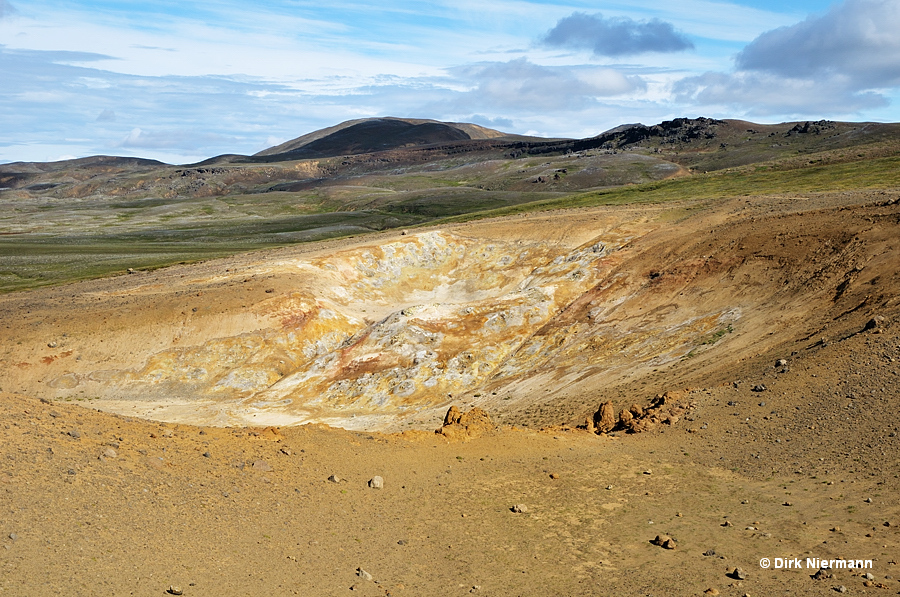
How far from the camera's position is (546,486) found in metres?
20.3

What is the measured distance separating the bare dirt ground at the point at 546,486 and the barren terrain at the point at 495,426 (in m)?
0.08

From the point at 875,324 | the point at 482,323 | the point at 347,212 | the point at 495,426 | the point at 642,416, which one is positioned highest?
the point at 347,212

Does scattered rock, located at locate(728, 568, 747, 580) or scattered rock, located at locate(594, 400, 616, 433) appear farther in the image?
scattered rock, located at locate(594, 400, 616, 433)

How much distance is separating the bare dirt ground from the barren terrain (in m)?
0.08

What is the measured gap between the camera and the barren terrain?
15.2 metres

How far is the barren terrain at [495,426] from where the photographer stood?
598 inches

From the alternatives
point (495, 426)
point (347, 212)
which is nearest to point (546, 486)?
point (495, 426)

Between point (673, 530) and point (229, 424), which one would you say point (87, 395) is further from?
point (673, 530)

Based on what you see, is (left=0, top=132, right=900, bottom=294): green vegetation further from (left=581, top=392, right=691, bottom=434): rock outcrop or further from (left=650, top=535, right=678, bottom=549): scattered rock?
(left=650, top=535, right=678, bottom=549): scattered rock

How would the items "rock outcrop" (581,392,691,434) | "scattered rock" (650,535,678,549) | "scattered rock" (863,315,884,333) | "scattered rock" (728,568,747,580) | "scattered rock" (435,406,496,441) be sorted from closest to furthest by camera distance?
"scattered rock" (728,568,747,580)
"scattered rock" (650,535,678,549)
"scattered rock" (435,406,496,441)
"rock outcrop" (581,392,691,434)
"scattered rock" (863,315,884,333)

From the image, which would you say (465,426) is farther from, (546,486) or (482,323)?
(482,323)

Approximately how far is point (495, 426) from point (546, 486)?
5455 millimetres

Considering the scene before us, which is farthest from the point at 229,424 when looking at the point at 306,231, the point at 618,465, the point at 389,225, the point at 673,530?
the point at 389,225

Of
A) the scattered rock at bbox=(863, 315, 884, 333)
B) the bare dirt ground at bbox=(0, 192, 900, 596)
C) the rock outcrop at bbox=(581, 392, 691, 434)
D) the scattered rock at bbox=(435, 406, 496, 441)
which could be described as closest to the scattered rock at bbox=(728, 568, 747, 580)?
the bare dirt ground at bbox=(0, 192, 900, 596)
